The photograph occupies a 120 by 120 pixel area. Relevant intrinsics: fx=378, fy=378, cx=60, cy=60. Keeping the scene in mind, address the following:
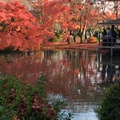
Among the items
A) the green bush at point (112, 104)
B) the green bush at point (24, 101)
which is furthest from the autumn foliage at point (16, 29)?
the green bush at point (24, 101)

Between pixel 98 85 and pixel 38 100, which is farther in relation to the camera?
pixel 98 85

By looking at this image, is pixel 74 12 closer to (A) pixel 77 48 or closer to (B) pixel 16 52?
(A) pixel 77 48

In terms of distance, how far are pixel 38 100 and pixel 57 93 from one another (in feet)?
22.2

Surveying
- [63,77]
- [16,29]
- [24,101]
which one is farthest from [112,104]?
[16,29]

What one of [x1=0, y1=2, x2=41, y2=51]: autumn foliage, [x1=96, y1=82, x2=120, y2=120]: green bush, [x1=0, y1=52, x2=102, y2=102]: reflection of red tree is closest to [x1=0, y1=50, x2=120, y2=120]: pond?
[x1=0, y1=52, x2=102, y2=102]: reflection of red tree

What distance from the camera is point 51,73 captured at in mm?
15914

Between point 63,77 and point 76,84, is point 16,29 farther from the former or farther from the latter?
point 76,84

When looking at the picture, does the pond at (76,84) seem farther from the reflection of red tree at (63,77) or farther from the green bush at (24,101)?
the green bush at (24,101)

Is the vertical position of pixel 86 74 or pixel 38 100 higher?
pixel 38 100

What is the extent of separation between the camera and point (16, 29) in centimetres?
2673

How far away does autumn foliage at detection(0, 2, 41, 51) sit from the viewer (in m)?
26.2

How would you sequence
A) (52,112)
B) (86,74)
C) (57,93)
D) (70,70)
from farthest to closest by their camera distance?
(70,70), (86,74), (57,93), (52,112)

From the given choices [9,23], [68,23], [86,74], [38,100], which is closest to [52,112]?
[38,100]

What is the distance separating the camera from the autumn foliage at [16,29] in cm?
2620
